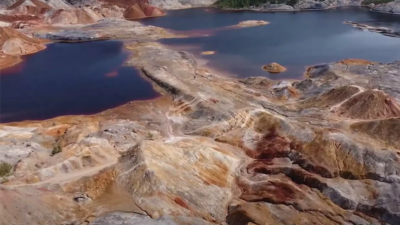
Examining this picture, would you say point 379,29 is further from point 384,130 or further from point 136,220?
point 136,220

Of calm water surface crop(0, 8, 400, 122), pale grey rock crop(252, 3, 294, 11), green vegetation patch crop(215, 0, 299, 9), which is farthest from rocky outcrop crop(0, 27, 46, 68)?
pale grey rock crop(252, 3, 294, 11)

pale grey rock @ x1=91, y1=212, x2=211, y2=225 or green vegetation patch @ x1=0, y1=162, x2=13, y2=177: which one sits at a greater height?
green vegetation patch @ x1=0, y1=162, x2=13, y2=177

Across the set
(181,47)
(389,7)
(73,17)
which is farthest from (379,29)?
(73,17)

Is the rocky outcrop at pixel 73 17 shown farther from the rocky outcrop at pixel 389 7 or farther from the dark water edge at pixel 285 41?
the rocky outcrop at pixel 389 7

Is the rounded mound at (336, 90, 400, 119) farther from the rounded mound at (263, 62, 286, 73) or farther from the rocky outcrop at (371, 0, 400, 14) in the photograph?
the rocky outcrop at (371, 0, 400, 14)

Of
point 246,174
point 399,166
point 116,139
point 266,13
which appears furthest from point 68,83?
point 266,13

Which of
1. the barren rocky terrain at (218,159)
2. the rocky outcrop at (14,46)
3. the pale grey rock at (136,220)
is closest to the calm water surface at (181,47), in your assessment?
the rocky outcrop at (14,46)

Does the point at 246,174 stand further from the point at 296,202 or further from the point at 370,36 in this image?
the point at 370,36
